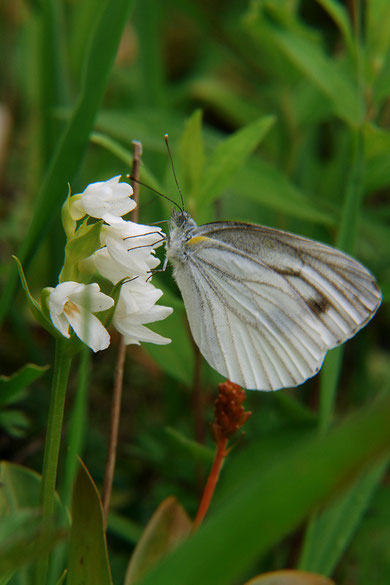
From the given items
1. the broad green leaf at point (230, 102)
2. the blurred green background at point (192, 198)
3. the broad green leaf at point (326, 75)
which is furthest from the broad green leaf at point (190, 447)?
the broad green leaf at point (230, 102)

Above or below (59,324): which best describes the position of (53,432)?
below

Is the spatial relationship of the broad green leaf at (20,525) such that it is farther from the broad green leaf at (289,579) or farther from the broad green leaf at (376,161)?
the broad green leaf at (376,161)

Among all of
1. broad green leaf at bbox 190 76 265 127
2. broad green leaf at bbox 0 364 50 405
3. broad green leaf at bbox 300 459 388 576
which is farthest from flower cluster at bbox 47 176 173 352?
broad green leaf at bbox 190 76 265 127

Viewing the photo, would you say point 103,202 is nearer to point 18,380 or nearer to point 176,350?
point 18,380

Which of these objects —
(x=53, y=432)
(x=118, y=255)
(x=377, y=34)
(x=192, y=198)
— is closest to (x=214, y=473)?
(x=53, y=432)

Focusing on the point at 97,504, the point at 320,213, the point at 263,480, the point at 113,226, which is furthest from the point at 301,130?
the point at 263,480

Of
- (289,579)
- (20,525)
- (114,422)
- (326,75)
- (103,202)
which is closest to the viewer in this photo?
(20,525)

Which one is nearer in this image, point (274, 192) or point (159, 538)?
point (159, 538)

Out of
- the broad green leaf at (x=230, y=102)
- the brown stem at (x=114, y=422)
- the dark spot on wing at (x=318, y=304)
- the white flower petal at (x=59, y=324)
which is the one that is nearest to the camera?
the white flower petal at (x=59, y=324)
